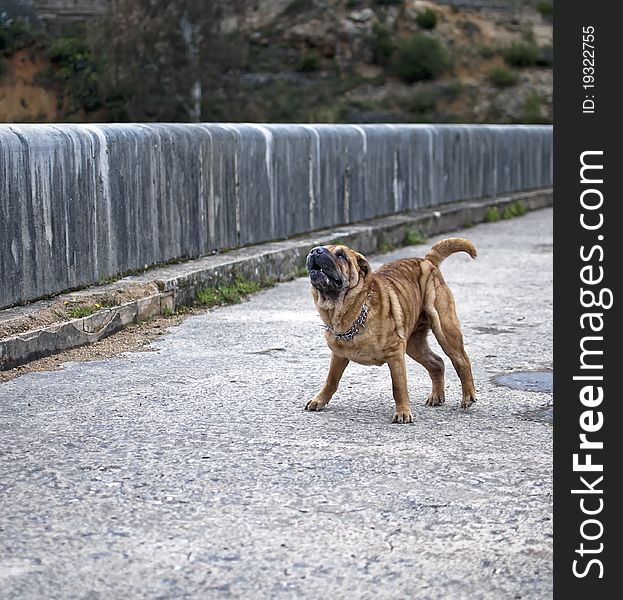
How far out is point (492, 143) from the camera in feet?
74.5

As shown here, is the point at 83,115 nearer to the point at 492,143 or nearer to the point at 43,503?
the point at 492,143

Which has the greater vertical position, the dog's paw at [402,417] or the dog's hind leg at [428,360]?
the dog's hind leg at [428,360]

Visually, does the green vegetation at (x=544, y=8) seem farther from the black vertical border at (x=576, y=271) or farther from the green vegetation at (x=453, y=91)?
the black vertical border at (x=576, y=271)

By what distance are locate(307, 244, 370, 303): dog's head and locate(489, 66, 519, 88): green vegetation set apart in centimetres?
4950

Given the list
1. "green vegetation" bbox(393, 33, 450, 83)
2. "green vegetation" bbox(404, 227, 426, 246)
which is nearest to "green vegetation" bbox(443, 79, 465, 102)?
"green vegetation" bbox(393, 33, 450, 83)

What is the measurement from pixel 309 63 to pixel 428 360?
50105mm

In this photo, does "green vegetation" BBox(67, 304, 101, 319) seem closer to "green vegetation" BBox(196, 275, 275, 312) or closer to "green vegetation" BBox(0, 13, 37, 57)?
"green vegetation" BBox(196, 275, 275, 312)

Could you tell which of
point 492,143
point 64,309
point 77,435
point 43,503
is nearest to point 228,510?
point 43,503

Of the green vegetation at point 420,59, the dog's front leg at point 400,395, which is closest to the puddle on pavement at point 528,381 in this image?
the dog's front leg at point 400,395

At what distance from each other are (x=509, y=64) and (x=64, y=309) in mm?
50968

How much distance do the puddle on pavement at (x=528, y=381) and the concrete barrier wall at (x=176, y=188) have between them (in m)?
3.40

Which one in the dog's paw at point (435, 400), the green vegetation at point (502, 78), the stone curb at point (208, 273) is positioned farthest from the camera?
the green vegetation at point (502, 78)

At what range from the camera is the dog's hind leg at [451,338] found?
23.7 ft

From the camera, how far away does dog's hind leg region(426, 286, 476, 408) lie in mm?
7211
